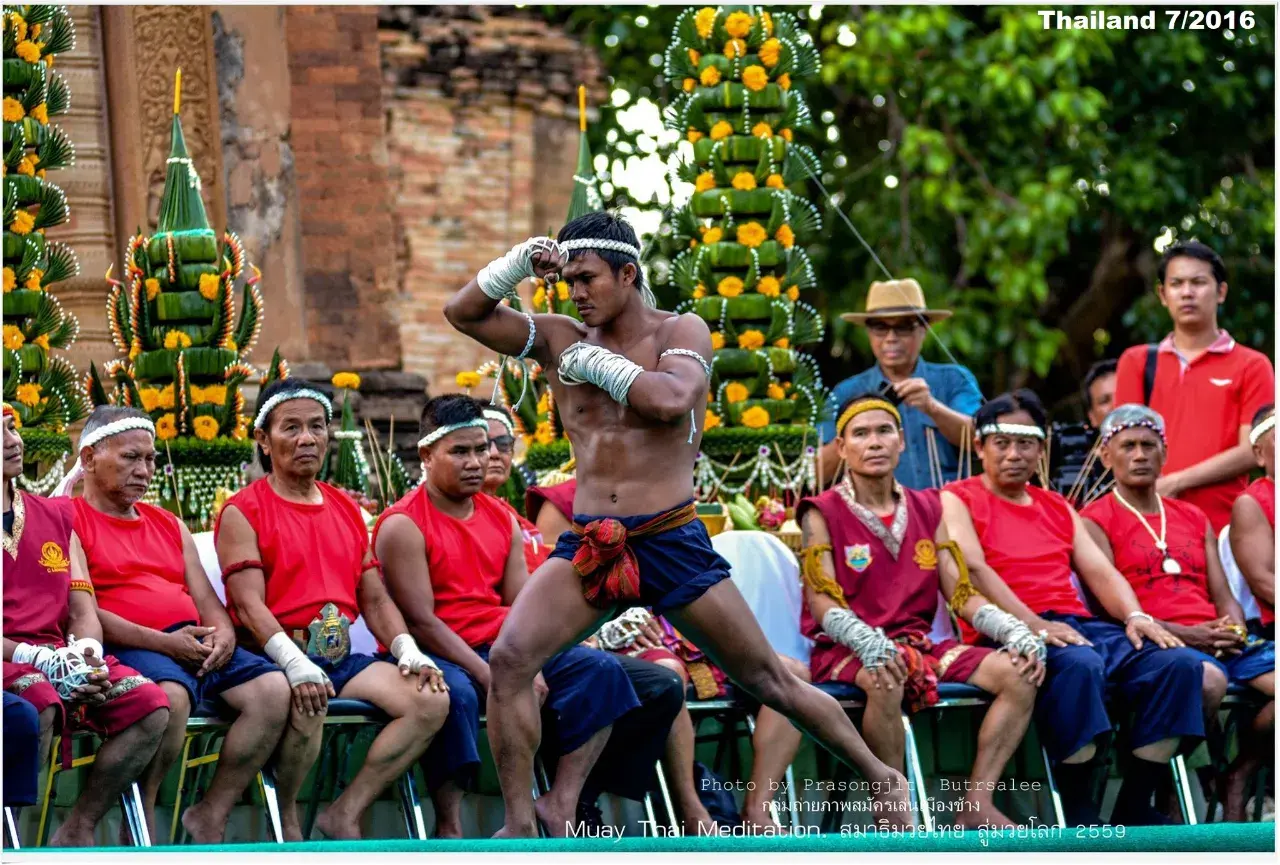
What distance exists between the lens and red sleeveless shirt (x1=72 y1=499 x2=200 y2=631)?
6.29 m

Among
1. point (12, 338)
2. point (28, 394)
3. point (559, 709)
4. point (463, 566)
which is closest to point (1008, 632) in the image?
point (559, 709)

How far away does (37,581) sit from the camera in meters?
6.02

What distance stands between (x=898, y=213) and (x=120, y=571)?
9369 millimetres

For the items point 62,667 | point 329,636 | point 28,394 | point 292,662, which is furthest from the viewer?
point 28,394

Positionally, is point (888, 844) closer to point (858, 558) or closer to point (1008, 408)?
point (858, 558)

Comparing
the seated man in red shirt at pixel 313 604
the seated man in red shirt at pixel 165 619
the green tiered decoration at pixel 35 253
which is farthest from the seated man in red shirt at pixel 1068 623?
the green tiered decoration at pixel 35 253

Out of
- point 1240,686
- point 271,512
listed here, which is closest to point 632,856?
point 271,512

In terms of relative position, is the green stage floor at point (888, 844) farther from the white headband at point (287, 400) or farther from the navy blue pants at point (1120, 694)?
the white headband at point (287, 400)

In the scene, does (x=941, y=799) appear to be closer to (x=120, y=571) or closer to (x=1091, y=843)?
(x=1091, y=843)

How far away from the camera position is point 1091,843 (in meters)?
5.46

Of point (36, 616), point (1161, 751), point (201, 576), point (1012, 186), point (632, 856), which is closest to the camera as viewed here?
point (632, 856)

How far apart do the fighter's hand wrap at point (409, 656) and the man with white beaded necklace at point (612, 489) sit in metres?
0.73

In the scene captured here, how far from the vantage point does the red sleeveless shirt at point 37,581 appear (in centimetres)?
596

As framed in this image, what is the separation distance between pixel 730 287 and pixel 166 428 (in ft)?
7.83
